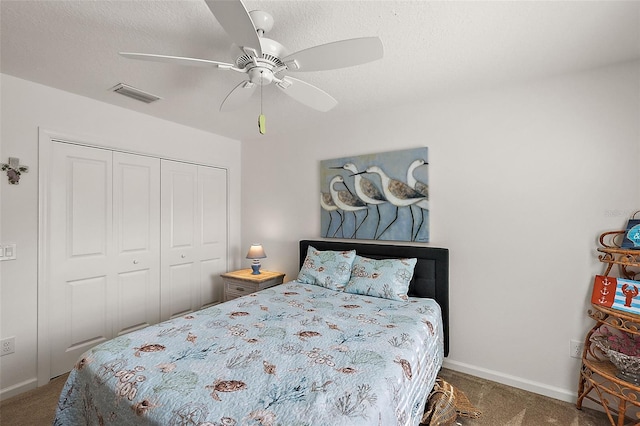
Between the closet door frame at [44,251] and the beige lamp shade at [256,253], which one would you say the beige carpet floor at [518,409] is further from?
the closet door frame at [44,251]

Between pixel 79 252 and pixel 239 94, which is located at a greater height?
pixel 239 94

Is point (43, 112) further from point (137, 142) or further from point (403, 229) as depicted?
point (403, 229)

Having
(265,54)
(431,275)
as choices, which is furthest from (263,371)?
(431,275)

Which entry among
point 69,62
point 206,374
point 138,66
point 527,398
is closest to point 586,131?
point 527,398

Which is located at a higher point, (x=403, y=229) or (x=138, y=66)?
(x=138, y=66)

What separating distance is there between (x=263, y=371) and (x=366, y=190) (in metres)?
2.06

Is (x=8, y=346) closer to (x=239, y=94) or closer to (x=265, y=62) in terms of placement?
(x=239, y=94)

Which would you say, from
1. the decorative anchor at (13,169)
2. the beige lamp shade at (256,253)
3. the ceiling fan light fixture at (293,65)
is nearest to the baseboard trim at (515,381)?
the beige lamp shade at (256,253)

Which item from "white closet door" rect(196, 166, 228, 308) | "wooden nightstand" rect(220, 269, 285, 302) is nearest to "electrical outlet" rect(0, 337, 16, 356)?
"white closet door" rect(196, 166, 228, 308)

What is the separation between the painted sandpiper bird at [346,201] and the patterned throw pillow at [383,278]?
0.56 meters

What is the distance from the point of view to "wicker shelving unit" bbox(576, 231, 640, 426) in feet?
5.70

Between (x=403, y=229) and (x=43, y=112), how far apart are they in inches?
127

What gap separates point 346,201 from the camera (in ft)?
10.3

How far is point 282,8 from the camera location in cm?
151
